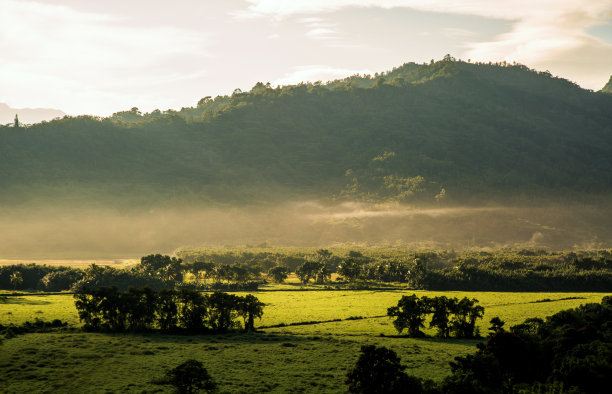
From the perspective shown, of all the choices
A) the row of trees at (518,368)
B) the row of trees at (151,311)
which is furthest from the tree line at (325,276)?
the row of trees at (518,368)

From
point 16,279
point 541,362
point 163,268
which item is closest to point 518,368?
point 541,362

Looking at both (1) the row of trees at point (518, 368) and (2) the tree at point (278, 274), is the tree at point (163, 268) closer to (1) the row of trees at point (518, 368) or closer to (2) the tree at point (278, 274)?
(2) the tree at point (278, 274)

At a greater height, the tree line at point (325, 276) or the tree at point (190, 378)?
the tree line at point (325, 276)

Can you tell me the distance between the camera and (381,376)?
5625 centimetres

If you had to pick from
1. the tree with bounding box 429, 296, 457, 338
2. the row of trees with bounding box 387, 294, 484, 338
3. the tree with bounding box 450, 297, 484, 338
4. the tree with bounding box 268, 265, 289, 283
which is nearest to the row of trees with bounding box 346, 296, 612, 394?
the tree with bounding box 450, 297, 484, 338

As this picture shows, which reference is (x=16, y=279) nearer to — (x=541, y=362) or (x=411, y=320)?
(x=411, y=320)

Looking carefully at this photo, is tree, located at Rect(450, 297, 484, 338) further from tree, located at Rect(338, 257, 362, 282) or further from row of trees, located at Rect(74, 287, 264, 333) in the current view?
tree, located at Rect(338, 257, 362, 282)

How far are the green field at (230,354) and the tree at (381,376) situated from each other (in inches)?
313

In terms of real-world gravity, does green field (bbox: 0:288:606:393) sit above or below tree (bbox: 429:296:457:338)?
below

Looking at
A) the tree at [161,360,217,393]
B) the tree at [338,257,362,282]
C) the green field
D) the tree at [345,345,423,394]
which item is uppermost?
the tree at [338,257,362,282]

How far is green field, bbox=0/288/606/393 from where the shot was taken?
67688mm

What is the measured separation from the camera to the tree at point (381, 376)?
55000 mm

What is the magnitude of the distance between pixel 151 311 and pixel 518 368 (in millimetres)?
61871

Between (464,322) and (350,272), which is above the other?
(350,272)
